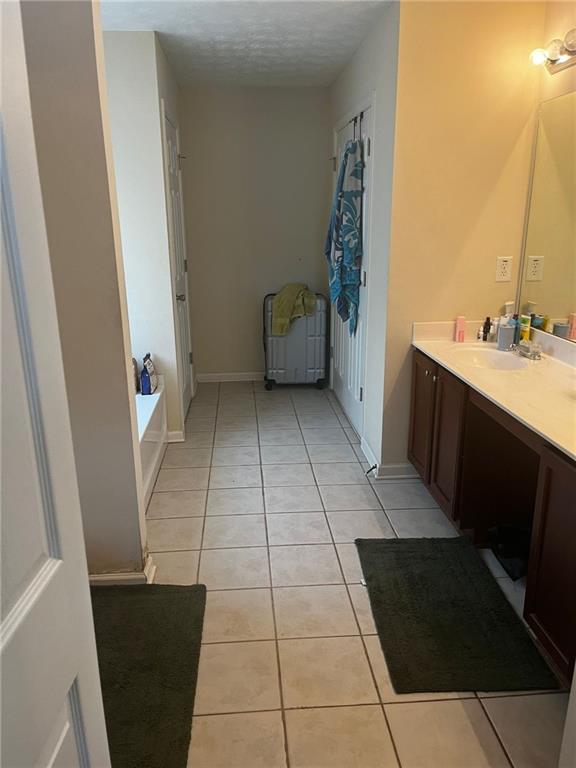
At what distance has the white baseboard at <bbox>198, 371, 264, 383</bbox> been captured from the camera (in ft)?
17.3

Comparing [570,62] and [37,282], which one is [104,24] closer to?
[570,62]

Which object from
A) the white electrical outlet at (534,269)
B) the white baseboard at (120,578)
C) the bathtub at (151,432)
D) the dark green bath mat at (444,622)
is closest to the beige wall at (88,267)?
the white baseboard at (120,578)

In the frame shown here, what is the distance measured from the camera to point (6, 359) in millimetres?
697

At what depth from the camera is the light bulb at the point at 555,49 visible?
2516 millimetres

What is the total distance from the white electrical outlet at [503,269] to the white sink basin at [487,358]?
1.32 ft

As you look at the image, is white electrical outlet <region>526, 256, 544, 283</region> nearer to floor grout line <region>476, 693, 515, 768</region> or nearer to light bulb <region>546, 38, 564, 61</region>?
light bulb <region>546, 38, 564, 61</region>

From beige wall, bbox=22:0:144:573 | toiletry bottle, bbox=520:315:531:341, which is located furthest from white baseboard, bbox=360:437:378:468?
beige wall, bbox=22:0:144:573

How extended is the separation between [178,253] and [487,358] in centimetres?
235

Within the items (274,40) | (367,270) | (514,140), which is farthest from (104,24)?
(514,140)

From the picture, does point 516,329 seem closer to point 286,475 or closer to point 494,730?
point 286,475

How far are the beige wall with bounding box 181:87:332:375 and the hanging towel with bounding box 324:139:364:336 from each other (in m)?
1.08

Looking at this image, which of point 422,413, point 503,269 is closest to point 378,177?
point 503,269

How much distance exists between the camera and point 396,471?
3318 millimetres

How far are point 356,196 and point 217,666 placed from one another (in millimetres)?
2776
